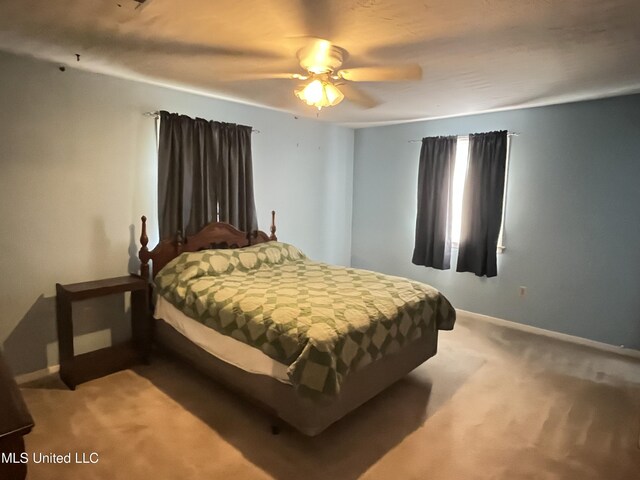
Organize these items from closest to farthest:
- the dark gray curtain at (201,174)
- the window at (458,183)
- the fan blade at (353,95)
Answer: the fan blade at (353,95)
the dark gray curtain at (201,174)
the window at (458,183)

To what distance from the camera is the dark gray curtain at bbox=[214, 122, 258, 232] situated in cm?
395

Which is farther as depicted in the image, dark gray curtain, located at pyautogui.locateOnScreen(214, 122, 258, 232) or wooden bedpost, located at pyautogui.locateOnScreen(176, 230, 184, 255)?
dark gray curtain, located at pyautogui.locateOnScreen(214, 122, 258, 232)

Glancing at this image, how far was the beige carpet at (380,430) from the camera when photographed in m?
2.16

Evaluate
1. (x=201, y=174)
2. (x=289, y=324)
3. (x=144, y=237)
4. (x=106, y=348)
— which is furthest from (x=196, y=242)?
(x=289, y=324)

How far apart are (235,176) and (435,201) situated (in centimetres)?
238

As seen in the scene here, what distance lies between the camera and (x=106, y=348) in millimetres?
3361

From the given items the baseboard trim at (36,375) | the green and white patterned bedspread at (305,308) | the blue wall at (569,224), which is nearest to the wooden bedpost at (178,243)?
the green and white patterned bedspread at (305,308)

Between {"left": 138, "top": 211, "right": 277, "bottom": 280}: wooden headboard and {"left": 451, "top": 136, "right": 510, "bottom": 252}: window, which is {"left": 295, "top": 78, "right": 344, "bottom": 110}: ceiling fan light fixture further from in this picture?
{"left": 451, "top": 136, "right": 510, "bottom": 252}: window

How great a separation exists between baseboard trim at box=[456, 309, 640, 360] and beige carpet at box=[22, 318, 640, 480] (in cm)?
43

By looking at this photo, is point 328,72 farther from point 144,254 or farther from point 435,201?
point 435,201

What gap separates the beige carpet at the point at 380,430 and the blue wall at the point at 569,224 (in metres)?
0.77

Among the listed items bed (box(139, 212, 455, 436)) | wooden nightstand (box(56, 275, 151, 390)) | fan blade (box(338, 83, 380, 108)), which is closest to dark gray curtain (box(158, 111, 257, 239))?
bed (box(139, 212, 455, 436))

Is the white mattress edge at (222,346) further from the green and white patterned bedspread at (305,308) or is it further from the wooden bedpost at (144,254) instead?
the wooden bedpost at (144,254)

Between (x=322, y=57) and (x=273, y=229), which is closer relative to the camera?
(x=322, y=57)
